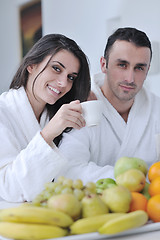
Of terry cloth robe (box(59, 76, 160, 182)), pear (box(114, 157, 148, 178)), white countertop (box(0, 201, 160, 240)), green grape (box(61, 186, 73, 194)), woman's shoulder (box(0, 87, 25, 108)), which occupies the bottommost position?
terry cloth robe (box(59, 76, 160, 182))

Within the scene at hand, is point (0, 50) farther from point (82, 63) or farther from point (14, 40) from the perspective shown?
point (82, 63)

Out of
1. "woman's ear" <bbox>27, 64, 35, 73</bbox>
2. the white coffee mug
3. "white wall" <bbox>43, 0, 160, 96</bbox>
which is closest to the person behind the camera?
the white coffee mug

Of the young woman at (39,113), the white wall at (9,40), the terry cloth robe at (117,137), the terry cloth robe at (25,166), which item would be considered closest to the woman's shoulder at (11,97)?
the young woman at (39,113)

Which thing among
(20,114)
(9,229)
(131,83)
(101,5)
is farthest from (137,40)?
(101,5)

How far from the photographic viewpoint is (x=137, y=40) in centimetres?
180

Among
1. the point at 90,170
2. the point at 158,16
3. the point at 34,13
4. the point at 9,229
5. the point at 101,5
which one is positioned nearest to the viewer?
the point at 9,229

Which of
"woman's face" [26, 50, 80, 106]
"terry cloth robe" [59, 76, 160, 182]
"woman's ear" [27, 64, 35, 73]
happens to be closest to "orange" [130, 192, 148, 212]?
"terry cloth robe" [59, 76, 160, 182]

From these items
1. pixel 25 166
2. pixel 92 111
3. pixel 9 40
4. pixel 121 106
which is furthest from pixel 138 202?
pixel 9 40

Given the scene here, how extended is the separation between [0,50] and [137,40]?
4.15 m

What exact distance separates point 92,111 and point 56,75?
Answer: 0.45 metres

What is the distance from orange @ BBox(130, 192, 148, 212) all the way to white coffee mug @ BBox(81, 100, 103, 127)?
40cm

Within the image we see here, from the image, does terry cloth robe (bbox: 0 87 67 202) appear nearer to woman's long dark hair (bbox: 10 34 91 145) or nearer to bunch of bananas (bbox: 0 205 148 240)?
woman's long dark hair (bbox: 10 34 91 145)

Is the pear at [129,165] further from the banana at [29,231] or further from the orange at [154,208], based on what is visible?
the banana at [29,231]

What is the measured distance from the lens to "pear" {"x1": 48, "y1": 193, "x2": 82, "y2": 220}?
0.71 metres
